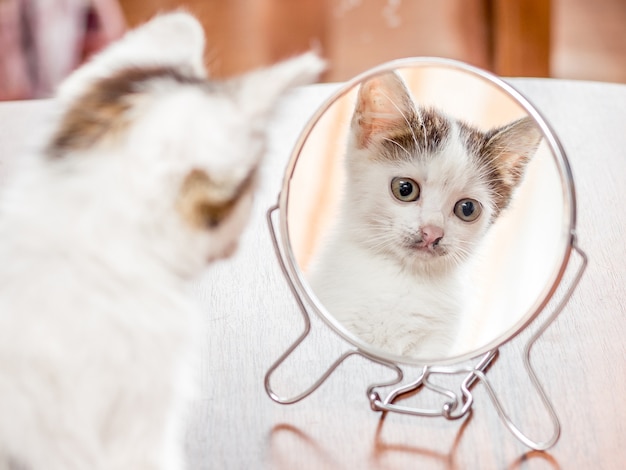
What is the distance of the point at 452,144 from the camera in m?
0.64

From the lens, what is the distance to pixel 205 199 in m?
0.44

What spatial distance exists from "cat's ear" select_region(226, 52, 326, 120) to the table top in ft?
0.08

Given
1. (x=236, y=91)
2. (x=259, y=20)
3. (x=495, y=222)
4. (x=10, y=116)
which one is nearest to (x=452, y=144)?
(x=495, y=222)

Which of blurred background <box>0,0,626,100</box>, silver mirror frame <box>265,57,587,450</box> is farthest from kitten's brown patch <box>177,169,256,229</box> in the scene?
blurred background <box>0,0,626,100</box>

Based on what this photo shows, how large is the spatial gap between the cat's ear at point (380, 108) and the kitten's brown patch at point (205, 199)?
19cm

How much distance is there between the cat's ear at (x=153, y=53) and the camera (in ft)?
1.60

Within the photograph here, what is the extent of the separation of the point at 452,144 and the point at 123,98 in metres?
0.29

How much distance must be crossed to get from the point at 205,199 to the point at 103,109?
0.08 m

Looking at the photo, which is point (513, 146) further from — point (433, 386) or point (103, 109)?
point (103, 109)

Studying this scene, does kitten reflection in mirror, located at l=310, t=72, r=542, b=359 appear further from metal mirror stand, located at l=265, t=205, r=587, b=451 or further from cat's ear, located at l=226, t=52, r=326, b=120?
cat's ear, located at l=226, t=52, r=326, b=120

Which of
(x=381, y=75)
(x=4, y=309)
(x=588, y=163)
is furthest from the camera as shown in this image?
(x=588, y=163)

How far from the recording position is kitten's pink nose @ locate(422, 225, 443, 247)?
0.65m

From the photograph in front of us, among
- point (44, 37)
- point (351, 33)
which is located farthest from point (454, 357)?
point (351, 33)

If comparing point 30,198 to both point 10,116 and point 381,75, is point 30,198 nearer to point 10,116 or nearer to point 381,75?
point 381,75
